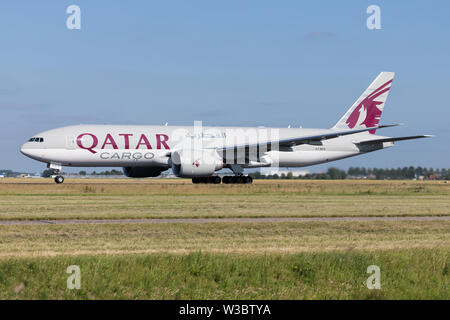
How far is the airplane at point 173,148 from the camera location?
47.4 meters

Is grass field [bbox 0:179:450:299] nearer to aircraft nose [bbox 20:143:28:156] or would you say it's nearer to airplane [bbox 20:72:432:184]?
airplane [bbox 20:72:432:184]

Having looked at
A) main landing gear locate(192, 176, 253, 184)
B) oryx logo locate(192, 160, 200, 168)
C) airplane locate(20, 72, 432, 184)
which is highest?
airplane locate(20, 72, 432, 184)


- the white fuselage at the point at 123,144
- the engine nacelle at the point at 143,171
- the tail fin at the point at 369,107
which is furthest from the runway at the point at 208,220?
the tail fin at the point at 369,107

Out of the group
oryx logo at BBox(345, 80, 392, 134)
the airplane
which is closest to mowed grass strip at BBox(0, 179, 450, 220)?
the airplane

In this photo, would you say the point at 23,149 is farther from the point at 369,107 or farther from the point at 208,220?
the point at 369,107

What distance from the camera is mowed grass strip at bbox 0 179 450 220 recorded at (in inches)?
1011

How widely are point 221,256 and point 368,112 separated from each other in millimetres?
48122

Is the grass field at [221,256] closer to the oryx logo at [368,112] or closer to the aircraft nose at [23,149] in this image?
the aircraft nose at [23,149]

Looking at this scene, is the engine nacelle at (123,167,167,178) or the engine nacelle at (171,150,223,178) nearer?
the engine nacelle at (171,150,223,178)

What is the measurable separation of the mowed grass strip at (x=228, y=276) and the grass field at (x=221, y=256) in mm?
22

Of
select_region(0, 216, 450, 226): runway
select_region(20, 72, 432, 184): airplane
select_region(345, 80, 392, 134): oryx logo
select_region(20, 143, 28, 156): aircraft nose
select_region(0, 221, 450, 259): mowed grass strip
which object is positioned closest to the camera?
select_region(0, 221, 450, 259): mowed grass strip

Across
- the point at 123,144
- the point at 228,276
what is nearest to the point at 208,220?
the point at 228,276
